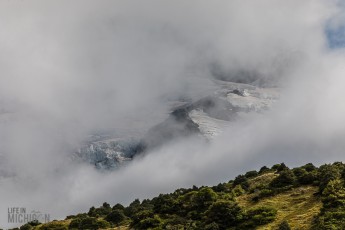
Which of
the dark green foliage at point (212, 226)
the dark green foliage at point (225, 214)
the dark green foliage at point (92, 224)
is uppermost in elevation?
the dark green foliage at point (92, 224)

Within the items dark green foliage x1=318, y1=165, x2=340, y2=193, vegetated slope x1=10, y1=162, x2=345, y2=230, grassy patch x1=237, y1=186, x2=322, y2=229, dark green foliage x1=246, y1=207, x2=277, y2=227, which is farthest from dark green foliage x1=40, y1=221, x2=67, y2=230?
dark green foliage x1=318, y1=165, x2=340, y2=193

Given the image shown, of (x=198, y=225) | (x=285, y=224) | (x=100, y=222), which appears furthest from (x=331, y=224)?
(x=100, y=222)

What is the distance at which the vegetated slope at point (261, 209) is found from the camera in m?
40.5

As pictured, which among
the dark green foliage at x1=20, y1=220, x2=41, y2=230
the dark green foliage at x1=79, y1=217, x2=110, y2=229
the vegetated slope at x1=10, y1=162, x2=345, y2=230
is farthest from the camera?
the dark green foliage at x1=20, y1=220, x2=41, y2=230

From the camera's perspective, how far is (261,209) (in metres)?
45.6

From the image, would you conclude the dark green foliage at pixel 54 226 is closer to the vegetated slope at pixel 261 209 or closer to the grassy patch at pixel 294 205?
the vegetated slope at pixel 261 209

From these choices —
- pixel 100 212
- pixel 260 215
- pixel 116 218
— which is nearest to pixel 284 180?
pixel 260 215

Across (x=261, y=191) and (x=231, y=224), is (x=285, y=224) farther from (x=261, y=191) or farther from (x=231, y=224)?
(x=261, y=191)

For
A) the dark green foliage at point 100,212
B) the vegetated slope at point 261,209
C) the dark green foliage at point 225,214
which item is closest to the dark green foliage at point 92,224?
the vegetated slope at point 261,209

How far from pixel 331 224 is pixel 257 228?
27.5 ft

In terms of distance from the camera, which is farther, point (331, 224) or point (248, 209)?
point (248, 209)

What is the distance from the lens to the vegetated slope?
133ft

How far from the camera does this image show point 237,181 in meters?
73.8

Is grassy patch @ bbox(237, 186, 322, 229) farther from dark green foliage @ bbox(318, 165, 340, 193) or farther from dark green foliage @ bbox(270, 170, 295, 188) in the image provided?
dark green foliage @ bbox(270, 170, 295, 188)
